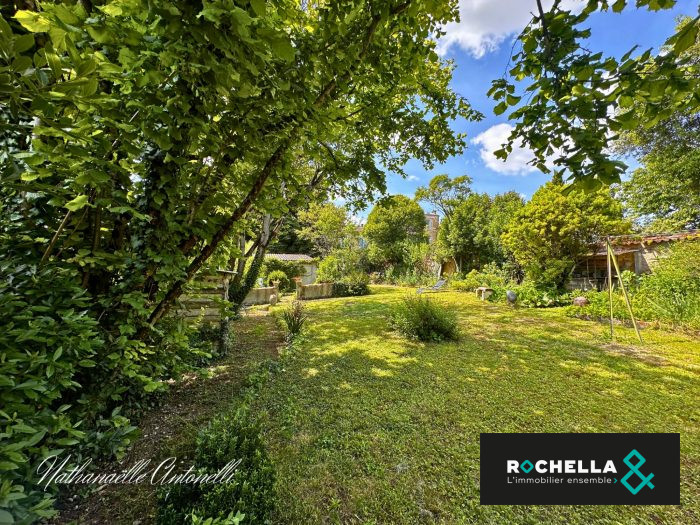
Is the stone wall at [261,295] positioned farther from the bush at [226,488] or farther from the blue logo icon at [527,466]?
the blue logo icon at [527,466]

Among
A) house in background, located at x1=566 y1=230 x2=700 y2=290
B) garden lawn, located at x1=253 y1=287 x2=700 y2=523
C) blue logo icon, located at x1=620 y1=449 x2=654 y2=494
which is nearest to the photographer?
garden lawn, located at x1=253 y1=287 x2=700 y2=523

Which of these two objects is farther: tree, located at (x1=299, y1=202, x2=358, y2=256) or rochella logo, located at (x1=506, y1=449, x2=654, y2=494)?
tree, located at (x1=299, y1=202, x2=358, y2=256)

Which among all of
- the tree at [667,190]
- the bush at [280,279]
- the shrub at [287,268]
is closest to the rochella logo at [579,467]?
the bush at [280,279]

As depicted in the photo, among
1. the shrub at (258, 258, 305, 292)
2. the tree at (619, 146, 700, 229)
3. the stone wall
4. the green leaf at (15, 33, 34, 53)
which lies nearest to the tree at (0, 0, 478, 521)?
the green leaf at (15, 33, 34, 53)

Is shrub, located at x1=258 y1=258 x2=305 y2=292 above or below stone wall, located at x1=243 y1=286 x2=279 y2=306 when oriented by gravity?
above

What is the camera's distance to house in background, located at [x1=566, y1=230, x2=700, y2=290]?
7.05 metres

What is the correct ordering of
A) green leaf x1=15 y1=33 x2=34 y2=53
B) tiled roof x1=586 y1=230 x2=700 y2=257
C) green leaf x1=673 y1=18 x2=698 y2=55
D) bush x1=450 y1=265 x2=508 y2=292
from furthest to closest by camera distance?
1. bush x1=450 y1=265 x2=508 y2=292
2. tiled roof x1=586 y1=230 x2=700 y2=257
3. green leaf x1=673 y1=18 x2=698 y2=55
4. green leaf x1=15 y1=33 x2=34 y2=53

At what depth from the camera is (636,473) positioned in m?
2.02

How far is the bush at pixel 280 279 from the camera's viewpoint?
44.6 feet

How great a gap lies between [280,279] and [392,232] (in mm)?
9181

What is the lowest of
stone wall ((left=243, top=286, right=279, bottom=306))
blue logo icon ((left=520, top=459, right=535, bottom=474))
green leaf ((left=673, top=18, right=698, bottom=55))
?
blue logo icon ((left=520, top=459, right=535, bottom=474))

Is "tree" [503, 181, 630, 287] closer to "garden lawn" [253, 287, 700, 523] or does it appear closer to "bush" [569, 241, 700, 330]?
"bush" [569, 241, 700, 330]
